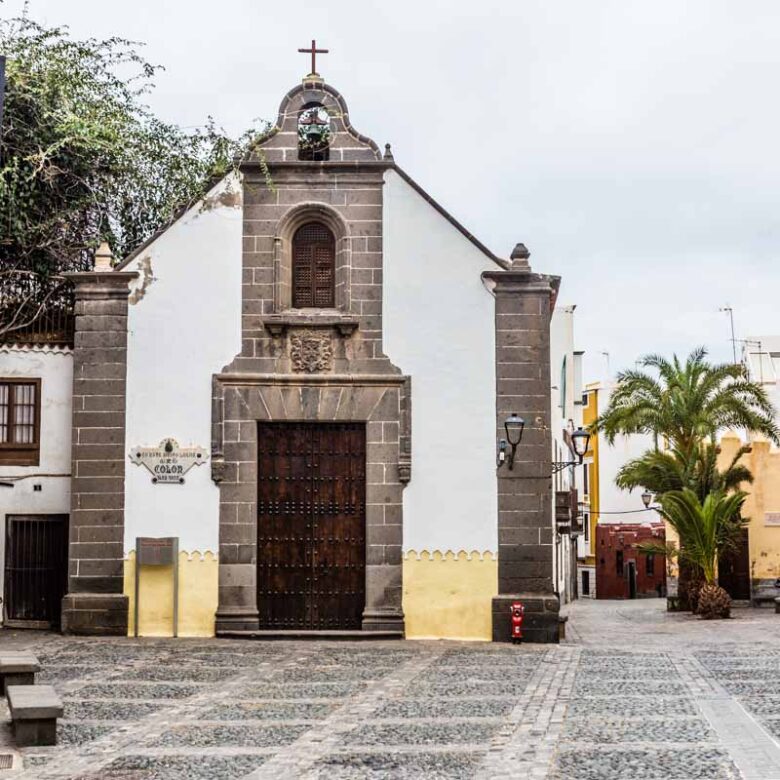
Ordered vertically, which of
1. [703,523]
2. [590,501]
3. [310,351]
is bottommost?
[703,523]

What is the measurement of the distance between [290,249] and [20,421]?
4827 millimetres

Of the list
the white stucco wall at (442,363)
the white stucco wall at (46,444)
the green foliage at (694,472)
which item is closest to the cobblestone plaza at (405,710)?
the white stucco wall at (442,363)

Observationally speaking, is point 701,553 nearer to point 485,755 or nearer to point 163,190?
point 163,190

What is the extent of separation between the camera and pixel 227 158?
2031 cm

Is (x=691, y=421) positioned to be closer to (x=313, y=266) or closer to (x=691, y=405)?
(x=691, y=405)

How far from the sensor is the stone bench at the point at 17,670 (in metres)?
12.2

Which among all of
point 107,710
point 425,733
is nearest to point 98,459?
point 107,710

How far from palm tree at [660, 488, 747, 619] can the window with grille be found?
43.8 ft

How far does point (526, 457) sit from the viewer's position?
1980cm

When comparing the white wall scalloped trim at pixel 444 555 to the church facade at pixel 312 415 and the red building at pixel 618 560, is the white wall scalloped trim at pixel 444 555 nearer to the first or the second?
the church facade at pixel 312 415

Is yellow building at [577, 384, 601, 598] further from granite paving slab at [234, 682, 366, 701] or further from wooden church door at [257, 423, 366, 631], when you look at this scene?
granite paving slab at [234, 682, 366, 701]

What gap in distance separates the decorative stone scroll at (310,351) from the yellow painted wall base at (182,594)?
2972 millimetres

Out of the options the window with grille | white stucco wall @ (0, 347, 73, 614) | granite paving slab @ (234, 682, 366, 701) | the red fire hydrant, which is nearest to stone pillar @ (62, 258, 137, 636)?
white stucco wall @ (0, 347, 73, 614)

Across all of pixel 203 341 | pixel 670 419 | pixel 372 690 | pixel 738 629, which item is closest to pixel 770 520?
pixel 670 419
